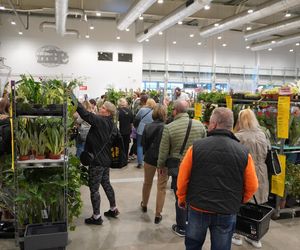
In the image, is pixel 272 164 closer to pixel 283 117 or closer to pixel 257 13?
pixel 283 117

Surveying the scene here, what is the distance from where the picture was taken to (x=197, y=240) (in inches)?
98.5

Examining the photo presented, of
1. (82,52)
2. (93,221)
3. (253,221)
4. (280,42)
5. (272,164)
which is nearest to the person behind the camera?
(253,221)

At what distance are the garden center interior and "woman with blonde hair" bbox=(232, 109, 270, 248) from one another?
53 cm

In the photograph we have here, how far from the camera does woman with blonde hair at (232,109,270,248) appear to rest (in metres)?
3.85

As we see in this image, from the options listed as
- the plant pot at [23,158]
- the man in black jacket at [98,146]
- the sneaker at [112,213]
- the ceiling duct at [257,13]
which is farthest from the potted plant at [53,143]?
the ceiling duct at [257,13]

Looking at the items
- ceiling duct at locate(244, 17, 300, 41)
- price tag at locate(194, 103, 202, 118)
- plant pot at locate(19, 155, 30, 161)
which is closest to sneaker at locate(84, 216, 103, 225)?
plant pot at locate(19, 155, 30, 161)

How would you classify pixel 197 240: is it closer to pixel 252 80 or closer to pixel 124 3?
pixel 124 3

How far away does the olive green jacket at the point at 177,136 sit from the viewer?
12.2 feet

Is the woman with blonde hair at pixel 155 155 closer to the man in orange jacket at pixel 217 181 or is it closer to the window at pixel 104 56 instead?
the man in orange jacket at pixel 217 181

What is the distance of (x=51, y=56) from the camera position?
15.5 metres

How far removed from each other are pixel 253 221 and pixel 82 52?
13959 mm

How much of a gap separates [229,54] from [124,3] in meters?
9.71

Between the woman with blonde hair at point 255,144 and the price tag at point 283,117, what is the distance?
432mm

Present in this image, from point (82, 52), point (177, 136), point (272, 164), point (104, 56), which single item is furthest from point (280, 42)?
point (177, 136)
